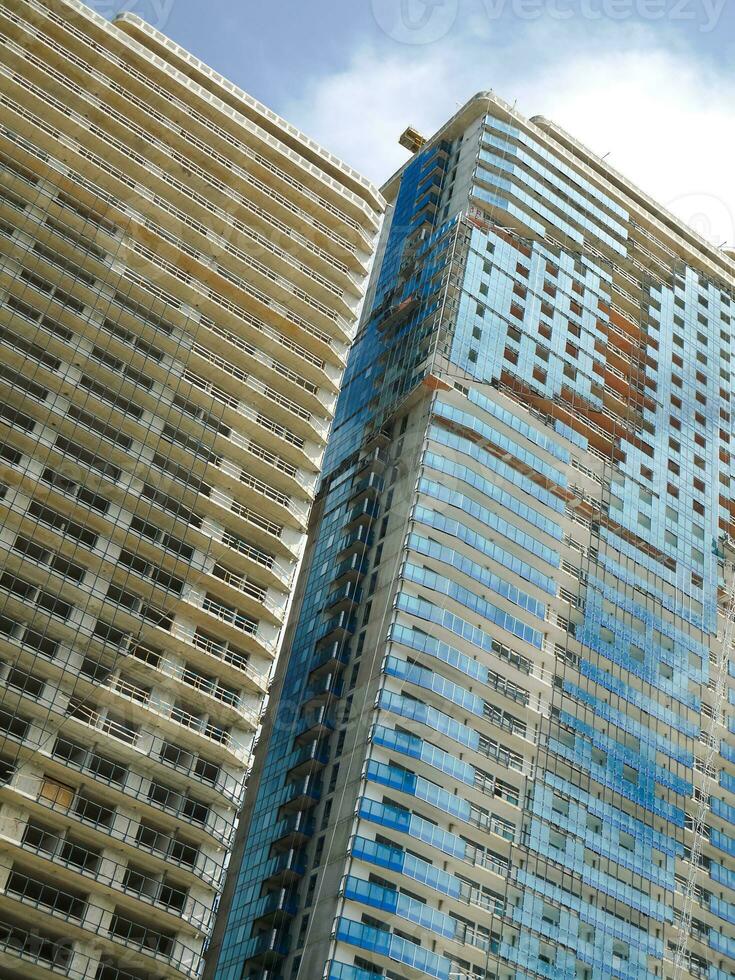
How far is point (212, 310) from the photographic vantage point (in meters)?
66.8

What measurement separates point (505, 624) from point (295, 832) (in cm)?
1549

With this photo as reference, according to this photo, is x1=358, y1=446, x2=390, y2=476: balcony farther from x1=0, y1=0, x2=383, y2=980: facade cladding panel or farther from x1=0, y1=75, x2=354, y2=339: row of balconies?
x1=0, y1=75, x2=354, y2=339: row of balconies

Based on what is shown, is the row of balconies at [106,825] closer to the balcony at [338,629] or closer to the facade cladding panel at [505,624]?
the facade cladding panel at [505,624]

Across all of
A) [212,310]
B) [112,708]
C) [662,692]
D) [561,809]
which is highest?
[212,310]

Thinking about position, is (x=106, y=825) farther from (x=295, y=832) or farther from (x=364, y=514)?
(x=364, y=514)

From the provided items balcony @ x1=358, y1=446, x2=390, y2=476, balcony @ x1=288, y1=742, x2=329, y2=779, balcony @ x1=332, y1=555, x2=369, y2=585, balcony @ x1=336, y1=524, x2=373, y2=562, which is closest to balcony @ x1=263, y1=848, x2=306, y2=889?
balcony @ x1=288, y1=742, x2=329, y2=779

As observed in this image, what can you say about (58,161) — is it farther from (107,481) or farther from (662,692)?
(662,692)

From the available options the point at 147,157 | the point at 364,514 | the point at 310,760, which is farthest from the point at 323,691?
the point at 147,157

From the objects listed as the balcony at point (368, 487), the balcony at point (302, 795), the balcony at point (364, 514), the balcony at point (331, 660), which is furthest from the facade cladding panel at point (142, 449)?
the balcony at point (302, 795)

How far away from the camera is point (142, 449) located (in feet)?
195

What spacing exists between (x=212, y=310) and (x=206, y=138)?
1275cm

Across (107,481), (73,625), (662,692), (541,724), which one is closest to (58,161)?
(107,481)

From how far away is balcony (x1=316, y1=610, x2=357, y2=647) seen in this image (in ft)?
237

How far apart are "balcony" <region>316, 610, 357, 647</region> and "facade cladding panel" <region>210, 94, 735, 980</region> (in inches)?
14.6
